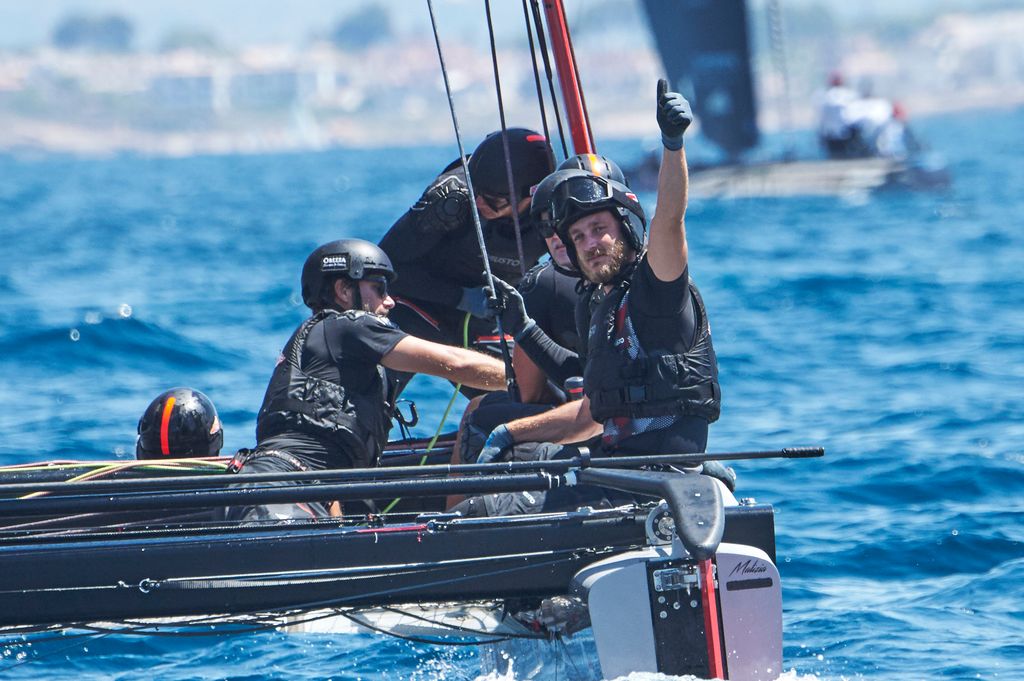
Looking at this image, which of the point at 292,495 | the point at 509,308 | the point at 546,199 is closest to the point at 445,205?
the point at 509,308

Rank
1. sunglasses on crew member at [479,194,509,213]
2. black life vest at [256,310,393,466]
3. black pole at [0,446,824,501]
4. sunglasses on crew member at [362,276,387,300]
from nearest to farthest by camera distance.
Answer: black pole at [0,446,824,501] → black life vest at [256,310,393,466] → sunglasses on crew member at [362,276,387,300] → sunglasses on crew member at [479,194,509,213]

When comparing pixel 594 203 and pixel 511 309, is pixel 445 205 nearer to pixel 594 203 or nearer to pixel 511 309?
pixel 511 309

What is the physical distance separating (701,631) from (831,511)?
501 centimetres

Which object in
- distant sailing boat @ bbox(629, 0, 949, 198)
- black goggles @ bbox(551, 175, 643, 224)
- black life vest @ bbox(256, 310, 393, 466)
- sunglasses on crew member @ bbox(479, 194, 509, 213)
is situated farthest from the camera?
distant sailing boat @ bbox(629, 0, 949, 198)

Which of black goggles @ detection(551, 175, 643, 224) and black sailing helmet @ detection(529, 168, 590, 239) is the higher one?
black sailing helmet @ detection(529, 168, 590, 239)

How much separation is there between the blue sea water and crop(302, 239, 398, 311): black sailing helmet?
1.62 meters

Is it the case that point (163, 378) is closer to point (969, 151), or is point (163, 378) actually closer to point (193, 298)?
point (193, 298)

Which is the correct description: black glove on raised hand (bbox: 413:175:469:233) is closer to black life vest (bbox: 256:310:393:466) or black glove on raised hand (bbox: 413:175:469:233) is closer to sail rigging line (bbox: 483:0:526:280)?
sail rigging line (bbox: 483:0:526:280)

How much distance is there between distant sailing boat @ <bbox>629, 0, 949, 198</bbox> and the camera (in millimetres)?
44875

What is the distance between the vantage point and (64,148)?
200m

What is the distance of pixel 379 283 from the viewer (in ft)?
24.4

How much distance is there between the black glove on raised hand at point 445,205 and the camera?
8.38m

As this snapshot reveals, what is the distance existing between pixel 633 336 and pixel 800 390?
905 centimetres

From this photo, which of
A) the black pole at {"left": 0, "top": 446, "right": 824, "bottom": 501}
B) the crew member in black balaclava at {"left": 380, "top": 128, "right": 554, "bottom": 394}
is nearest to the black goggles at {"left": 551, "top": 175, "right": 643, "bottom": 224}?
the black pole at {"left": 0, "top": 446, "right": 824, "bottom": 501}
